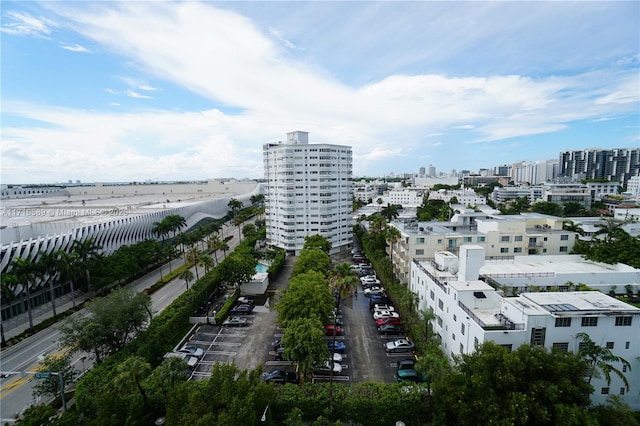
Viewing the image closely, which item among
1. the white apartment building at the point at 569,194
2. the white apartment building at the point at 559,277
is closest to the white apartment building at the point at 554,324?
the white apartment building at the point at 559,277

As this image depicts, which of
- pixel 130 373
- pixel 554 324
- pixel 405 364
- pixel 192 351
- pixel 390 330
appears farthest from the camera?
pixel 390 330

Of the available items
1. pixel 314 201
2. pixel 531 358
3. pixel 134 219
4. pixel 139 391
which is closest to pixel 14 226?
pixel 134 219

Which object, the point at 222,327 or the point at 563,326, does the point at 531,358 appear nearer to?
the point at 563,326

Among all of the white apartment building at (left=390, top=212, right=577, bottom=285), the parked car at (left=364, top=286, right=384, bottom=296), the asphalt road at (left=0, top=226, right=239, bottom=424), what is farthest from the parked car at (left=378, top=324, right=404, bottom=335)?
the asphalt road at (left=0, top=226, right=239, bottom=424)

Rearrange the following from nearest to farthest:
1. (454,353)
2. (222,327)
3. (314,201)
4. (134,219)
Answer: (454,353), (222,327), (134,219), (314,201)

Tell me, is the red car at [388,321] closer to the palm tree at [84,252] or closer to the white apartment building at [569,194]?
the palm tree at [84,252]

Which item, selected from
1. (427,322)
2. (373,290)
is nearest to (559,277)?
(427,322)

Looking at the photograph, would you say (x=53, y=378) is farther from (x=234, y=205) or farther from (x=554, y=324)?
(x=234, y=205)
